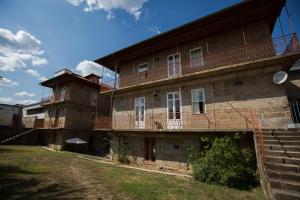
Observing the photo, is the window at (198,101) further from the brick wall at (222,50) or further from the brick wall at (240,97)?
the brick wall at (222,50)

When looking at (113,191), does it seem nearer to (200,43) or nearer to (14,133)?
(200,43)

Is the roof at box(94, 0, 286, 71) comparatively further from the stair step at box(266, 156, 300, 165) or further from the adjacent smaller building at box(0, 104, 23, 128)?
the adjacent smaller building at box(0, 104, 23, 128)

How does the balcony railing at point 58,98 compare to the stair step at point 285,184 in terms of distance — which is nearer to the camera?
the stair step at point 285,184

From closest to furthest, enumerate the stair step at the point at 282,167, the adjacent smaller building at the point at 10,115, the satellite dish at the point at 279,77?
the stair step at the point at 282,167
the satellite dish at the point at 279,77
the adjacent smaller building at the point at 10,115

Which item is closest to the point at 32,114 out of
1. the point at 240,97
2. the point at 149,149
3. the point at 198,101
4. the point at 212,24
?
the point at 149,149

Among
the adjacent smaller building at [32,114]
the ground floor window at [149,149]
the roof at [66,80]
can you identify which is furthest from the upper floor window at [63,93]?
the ground floor window at [149,149]

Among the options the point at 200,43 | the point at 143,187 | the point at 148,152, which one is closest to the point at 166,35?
the point at 200,43

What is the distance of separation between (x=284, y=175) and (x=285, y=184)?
46 cm

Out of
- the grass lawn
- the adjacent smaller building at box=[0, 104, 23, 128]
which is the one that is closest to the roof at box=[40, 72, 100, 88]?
the adjacent smaller building at box=[0, 104, 23, 128]

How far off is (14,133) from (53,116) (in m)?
7.84

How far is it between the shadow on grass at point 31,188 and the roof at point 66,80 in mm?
16937

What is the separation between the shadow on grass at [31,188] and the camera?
597 cm

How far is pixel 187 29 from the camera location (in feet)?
41.5

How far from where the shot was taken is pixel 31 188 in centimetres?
671
